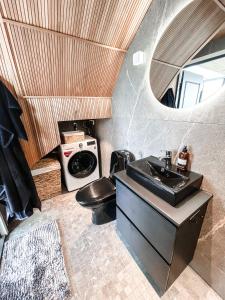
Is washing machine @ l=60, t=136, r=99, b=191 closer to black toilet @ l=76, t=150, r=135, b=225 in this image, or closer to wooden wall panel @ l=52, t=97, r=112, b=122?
wooden wall panel @ l=52, t=97, r=112, b=122

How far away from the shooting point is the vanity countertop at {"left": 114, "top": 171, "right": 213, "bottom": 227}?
82 centimetres

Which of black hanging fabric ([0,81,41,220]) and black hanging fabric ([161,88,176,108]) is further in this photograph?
black hanging fabric ([0,81,41,220])

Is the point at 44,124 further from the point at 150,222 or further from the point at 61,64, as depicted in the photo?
the point at 150,222

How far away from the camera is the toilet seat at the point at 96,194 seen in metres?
1.48

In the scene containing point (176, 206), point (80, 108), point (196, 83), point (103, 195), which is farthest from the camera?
point (80, 108)

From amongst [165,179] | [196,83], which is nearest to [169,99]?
[196,83]

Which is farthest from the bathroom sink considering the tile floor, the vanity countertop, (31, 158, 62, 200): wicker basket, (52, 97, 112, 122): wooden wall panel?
(31, 158, 62, 200): wicker basket

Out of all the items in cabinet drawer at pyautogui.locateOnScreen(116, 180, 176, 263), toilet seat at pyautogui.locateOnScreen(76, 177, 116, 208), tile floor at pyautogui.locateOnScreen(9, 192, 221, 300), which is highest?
cabinet drawer at pyautogui.locateOnScreen(116, 180, 176, 263)

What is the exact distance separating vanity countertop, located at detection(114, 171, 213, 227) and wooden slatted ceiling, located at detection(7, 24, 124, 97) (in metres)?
1.41

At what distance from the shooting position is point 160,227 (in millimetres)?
916

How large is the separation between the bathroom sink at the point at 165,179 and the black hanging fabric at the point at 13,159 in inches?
47.4

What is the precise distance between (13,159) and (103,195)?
1.04 metres

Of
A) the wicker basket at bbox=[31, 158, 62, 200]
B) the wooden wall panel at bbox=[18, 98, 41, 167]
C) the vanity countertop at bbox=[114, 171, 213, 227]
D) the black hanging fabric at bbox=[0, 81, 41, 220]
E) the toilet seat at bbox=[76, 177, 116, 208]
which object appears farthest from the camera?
the wicker basket at bbox=[31, 158, 62, 200]

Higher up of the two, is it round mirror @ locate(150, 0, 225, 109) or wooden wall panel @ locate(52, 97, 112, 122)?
round mirror @ locate(150, 0, 225, 109)
